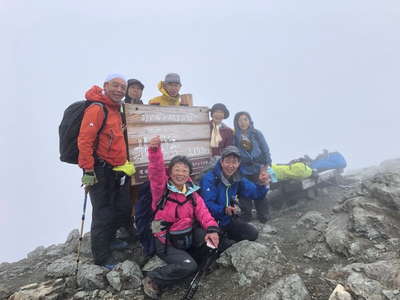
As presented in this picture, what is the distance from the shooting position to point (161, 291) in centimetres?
429

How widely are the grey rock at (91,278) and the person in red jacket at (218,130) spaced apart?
456 cm

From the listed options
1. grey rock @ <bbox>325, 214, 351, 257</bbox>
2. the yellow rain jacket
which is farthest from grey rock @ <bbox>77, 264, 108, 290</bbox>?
the yellow rain jacket

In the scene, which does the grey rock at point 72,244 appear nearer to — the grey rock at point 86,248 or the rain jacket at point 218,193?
the grey rock at point 86,248

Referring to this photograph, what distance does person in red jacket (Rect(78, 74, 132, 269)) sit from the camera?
4.82m

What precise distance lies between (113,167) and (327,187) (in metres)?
11.0

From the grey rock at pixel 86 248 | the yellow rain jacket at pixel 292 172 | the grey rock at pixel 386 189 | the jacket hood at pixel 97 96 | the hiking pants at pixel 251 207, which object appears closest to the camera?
the jacket hood at pixel 97 96

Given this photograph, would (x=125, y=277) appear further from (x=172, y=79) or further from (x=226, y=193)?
(x=172, y=79)

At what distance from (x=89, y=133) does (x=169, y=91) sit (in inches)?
112

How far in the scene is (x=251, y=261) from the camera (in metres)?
4.34

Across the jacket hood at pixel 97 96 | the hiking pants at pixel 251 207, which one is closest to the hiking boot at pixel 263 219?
the hiking pants at pixel 251 207

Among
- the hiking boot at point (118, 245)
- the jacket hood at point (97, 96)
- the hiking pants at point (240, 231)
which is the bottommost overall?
the hiking boot at point (118, 245)

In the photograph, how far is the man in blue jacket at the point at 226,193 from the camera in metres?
5.36

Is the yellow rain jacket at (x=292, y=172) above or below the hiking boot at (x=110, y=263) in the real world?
above

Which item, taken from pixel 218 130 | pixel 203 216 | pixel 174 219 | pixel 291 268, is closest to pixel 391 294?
pixel 291 268
